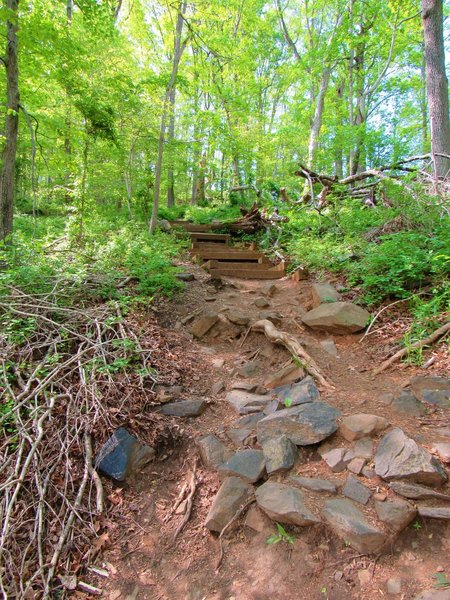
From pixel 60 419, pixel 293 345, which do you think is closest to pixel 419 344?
pixel 293 345

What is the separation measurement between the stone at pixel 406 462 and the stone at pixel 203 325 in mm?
2429

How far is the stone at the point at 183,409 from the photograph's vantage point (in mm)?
2867

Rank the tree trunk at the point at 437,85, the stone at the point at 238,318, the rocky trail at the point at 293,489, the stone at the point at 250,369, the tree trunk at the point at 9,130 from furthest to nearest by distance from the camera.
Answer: the tree trunk at the point at 437,85 < the tree trunk at the point at 9,130 < the stone at the point at 238,318 < the stone at the point at 250,369 < the rocky trail at the point at 293,489

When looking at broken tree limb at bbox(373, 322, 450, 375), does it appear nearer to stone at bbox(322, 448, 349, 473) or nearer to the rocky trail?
the rocky trail

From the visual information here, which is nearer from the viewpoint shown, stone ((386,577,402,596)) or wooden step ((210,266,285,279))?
stone ((386,577,402,596))

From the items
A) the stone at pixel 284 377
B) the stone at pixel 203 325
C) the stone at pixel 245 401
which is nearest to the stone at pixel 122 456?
the stone at pixel 245 401

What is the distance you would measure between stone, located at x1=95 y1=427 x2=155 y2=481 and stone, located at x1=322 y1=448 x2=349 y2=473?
1.26 m

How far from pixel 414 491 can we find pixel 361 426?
1.76 ft

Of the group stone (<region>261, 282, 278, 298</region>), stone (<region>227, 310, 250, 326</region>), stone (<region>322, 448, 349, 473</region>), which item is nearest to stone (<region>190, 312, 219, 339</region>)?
stone (<region>227, 310, 250, 326</region>)

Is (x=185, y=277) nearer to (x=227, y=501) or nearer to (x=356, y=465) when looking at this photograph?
(x=227, y=501)

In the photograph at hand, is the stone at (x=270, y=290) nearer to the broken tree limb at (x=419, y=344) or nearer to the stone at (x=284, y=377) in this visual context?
the stone at (x=284, y=377)

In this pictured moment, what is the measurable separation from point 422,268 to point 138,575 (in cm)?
398

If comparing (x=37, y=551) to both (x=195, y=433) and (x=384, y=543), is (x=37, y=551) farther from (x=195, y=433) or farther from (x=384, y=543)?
(x=384, y=543)

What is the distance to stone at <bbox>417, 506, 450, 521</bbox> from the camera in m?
1.74
